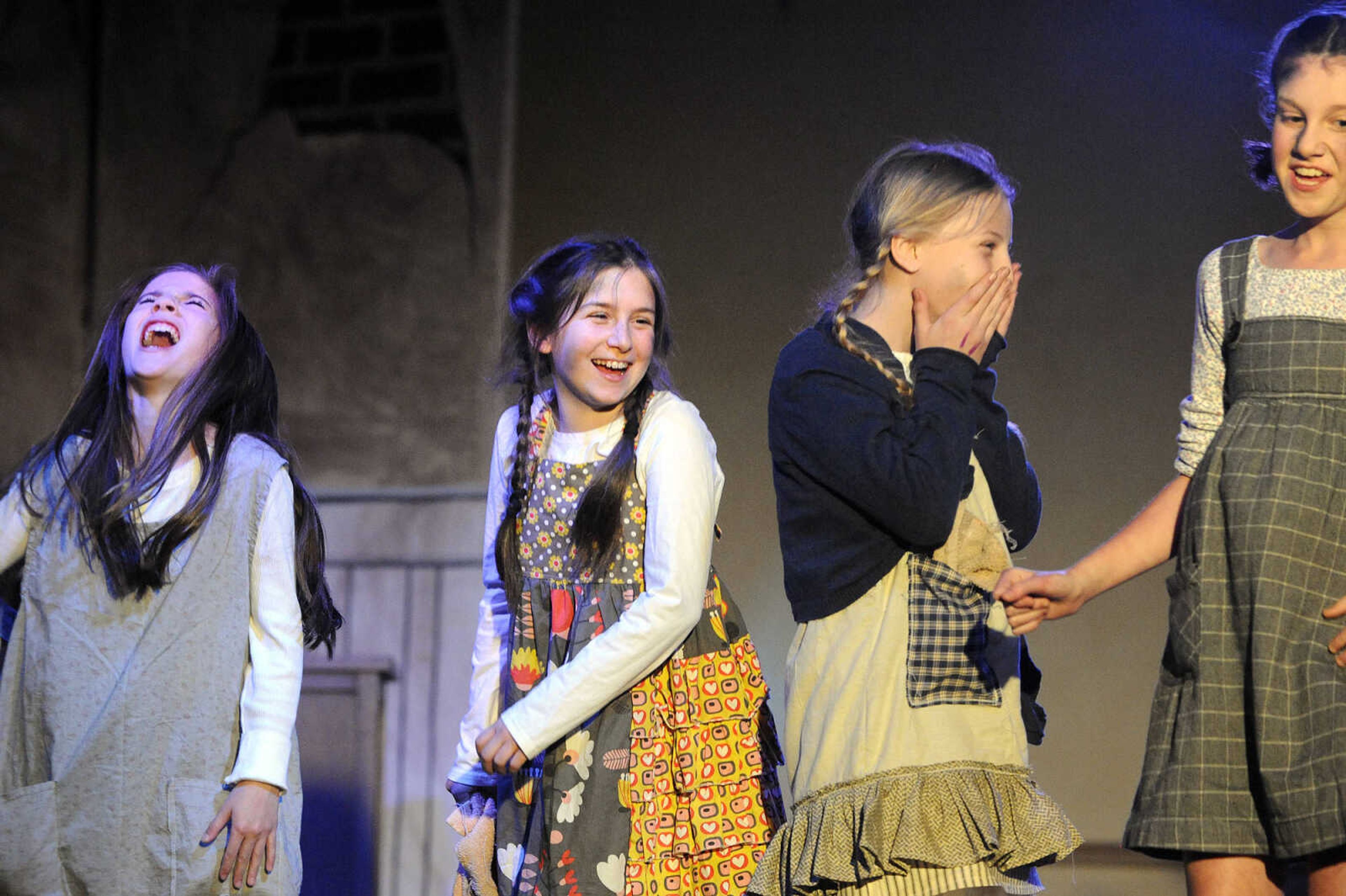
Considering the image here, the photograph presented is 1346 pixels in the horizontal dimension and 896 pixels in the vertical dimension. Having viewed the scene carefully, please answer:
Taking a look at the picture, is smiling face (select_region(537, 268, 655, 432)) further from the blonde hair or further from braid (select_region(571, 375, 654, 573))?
the blonde hair

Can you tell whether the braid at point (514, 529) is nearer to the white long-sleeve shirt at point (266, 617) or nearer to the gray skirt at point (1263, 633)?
the white long-sleeve shirt at point (266, 617)

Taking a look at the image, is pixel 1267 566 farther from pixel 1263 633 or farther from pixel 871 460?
pixel 871 460

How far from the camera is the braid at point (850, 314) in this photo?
63.4 inches

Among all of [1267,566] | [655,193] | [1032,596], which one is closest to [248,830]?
[1032,596]

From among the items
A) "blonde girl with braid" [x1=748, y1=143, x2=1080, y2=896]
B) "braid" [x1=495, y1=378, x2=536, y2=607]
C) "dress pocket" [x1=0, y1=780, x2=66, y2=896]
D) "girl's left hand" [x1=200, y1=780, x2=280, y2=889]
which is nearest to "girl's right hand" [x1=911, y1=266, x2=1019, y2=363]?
"blonde girl with braid" [x1=748, y1=143, x2=1080, y2=896]

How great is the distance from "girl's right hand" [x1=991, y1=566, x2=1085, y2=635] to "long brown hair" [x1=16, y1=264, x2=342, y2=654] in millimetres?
1047

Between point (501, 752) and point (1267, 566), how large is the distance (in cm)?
97

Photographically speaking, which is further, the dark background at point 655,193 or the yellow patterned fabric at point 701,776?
the dark background at point 655,193

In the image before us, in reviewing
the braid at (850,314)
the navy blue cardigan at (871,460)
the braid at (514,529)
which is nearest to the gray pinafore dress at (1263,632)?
the navy blue cardigan at (871,460)

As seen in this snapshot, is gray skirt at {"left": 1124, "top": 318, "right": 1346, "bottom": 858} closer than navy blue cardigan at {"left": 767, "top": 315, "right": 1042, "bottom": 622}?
Yes

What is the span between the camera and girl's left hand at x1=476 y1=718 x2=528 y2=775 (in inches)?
69.7

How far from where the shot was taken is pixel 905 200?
5.56ft

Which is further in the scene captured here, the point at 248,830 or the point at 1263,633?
the point at 248,830

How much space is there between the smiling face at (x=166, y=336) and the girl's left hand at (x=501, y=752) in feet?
2.35
